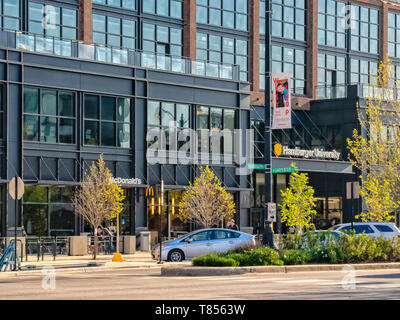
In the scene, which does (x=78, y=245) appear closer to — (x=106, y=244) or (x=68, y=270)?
(x=106, y=244)

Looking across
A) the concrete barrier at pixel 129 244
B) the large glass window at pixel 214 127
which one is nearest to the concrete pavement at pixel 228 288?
the concrete barrier at pixel 129 244

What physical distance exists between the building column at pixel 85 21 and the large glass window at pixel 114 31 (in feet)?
2.26

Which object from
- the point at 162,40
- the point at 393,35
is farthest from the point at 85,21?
the point at 393,35

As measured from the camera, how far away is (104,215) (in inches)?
1718

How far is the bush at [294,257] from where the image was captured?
27969mm

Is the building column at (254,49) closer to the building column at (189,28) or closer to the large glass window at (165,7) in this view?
the building column at (189,28)

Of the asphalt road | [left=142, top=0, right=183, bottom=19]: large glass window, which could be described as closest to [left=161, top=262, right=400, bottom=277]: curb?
the asphalt road

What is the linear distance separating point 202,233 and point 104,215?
28.7 feet

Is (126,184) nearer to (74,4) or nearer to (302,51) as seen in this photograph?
(74,4)

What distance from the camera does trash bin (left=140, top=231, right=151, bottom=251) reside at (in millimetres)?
47750

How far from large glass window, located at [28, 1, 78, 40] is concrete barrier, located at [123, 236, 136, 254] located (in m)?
12.4
